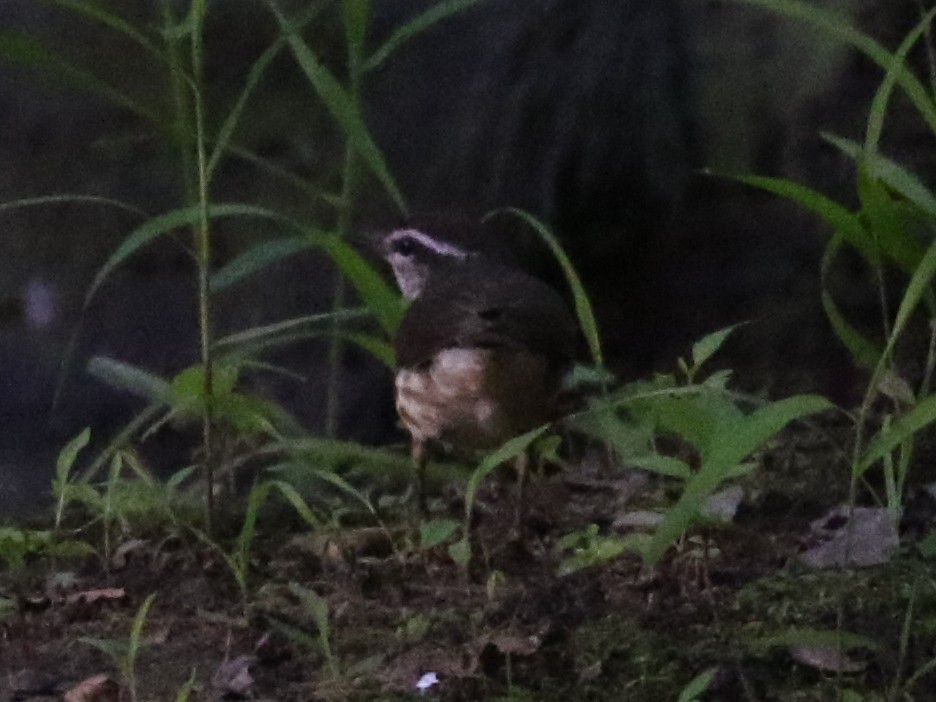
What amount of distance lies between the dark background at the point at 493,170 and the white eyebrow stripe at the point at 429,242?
39cm

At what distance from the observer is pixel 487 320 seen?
316 cm

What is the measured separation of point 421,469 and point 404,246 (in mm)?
842

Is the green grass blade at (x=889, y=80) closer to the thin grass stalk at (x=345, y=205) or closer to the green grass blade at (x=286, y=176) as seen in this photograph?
the thin grass stalk at (x=345, y=205)

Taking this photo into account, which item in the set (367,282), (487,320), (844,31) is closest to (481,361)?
(487,320)

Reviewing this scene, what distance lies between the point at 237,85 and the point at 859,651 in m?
2.78

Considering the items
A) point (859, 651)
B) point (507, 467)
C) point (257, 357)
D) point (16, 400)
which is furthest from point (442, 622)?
point (16, 400)

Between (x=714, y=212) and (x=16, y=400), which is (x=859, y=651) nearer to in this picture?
(x=714, y=212)

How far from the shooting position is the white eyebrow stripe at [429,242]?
389 cm

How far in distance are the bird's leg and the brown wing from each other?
0.86 feet

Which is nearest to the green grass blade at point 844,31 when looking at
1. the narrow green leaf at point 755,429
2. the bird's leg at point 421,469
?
the narrow green leaf at point 755,429

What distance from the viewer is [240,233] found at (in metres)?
4.34

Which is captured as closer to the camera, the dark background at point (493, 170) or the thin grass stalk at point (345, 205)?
the thin grass stalk at point (345, 205)

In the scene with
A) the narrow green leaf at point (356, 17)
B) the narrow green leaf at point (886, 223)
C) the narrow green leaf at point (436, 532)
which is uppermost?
the narrow green leaf at point (356, 17)

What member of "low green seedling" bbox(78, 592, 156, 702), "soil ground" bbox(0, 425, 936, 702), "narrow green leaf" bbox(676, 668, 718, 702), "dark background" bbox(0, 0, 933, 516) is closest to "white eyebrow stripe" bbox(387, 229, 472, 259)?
"dark background" bbox(0, 0, 933, 516)
